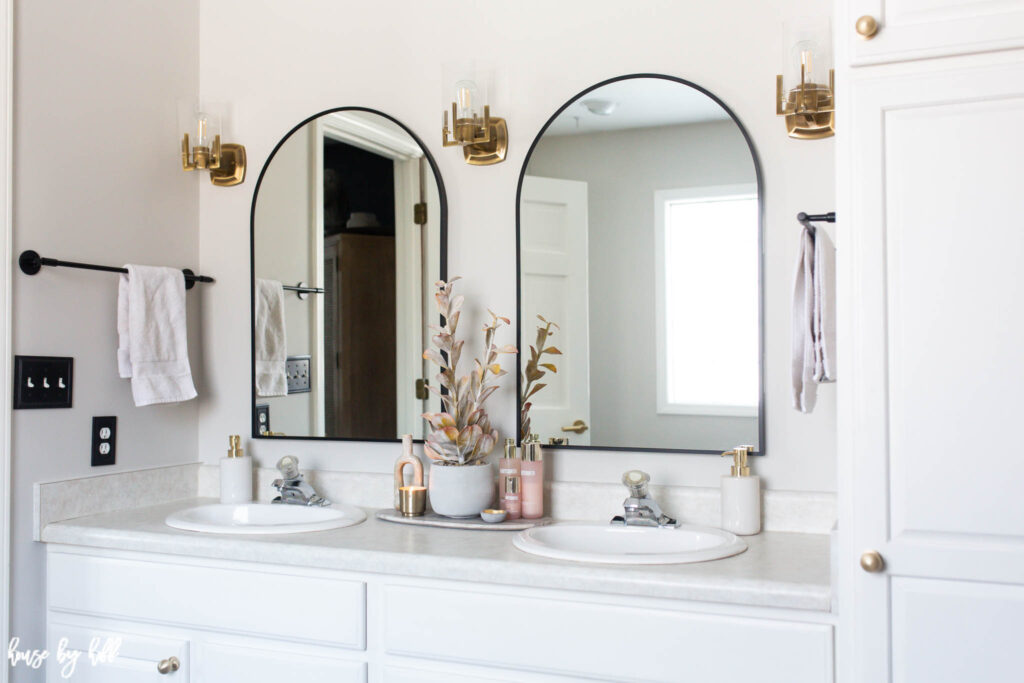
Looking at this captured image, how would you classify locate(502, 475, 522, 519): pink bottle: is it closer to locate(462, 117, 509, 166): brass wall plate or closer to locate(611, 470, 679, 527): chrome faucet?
locate(611, 470, 679, 527): chrome faucet

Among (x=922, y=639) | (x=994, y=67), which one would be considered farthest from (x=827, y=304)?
(x=922, y=639)

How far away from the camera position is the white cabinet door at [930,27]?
1.34 meters

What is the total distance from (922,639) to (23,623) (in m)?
1.86

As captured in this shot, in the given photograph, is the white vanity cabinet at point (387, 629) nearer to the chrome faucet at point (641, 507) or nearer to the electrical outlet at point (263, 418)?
the chrome faucet at point (641, 507)

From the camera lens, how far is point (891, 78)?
4.57ft

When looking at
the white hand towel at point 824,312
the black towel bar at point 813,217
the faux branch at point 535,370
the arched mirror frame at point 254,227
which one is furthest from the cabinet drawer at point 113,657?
the black towel bar at point 813,217

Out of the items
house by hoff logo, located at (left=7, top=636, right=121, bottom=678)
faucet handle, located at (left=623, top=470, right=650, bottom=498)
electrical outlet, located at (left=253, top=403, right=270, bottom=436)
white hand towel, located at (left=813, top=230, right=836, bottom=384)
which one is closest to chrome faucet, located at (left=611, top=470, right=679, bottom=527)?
faucet handle, located at (left=623, top=470, right=650, bottom=498)

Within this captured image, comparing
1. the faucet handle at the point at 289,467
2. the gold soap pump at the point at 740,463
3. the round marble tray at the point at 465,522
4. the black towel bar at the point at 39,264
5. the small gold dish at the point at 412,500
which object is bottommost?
the round marble tray at the point at 465,522

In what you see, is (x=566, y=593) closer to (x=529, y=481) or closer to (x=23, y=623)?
→ (x=529, y=481)

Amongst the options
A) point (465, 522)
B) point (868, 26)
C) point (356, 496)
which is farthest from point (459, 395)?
point (868, 26)

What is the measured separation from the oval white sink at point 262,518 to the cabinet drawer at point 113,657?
0.25 m

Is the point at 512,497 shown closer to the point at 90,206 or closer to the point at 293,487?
the point at 293,487

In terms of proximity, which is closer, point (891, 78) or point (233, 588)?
point (891, 78)

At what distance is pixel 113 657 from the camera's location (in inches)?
76.9
